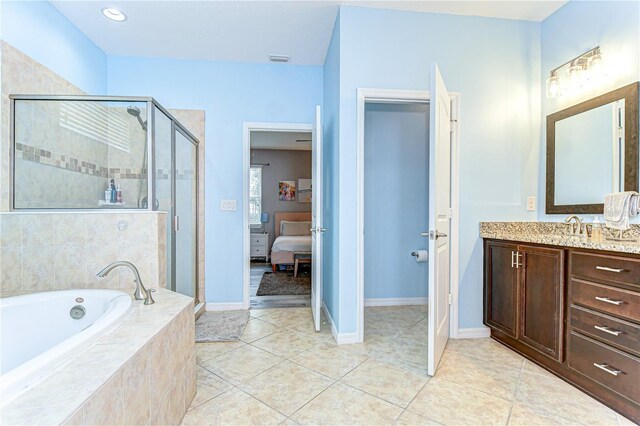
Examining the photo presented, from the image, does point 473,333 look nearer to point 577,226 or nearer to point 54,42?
point 577,226

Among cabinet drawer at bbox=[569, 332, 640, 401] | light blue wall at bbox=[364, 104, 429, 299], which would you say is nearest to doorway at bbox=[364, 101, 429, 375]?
light blue wall at bbox=[364, 104, 429, 299]

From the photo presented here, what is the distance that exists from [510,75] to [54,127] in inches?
138

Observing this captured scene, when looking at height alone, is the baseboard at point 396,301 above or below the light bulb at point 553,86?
below

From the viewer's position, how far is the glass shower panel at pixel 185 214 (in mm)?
2645

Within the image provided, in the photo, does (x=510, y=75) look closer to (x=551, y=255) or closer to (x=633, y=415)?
(x=551, y=255)

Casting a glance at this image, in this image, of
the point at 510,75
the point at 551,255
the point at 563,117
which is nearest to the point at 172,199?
the point at 551,255

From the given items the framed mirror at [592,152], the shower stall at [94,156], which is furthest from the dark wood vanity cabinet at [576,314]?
the shower stall at [94,156]

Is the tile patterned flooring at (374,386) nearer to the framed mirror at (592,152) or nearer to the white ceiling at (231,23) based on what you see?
the framed mirror at (592,152)

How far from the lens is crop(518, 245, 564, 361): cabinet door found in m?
1.85

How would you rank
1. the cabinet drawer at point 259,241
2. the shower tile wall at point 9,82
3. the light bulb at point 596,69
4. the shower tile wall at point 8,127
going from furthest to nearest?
the cabinet drawer at point 259,241 < the light bulb at point 596,69 < the shower tile wall at point 9,82 < the shower tile wall at point 8,127

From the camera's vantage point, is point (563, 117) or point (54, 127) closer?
point (54, 127)

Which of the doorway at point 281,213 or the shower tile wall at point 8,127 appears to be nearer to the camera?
the shower tile wall at point 8,127

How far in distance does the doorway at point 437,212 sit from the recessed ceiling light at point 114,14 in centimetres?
207

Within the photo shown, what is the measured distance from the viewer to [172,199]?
2.52 metres
